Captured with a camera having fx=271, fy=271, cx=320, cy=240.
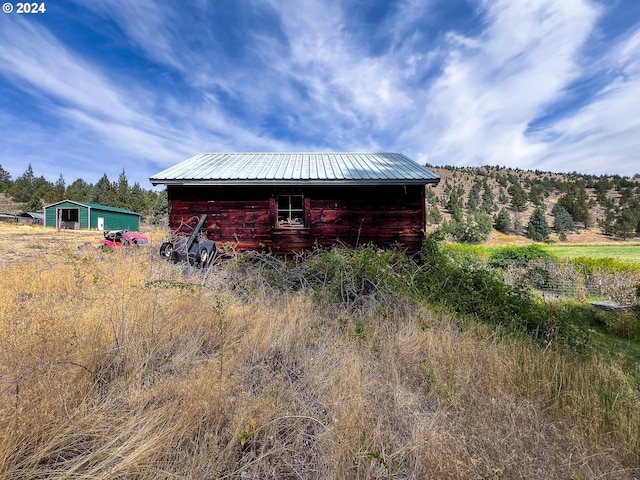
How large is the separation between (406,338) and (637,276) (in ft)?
37.7

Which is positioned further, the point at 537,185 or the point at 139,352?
the point at 537,185

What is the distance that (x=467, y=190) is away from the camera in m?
69.4

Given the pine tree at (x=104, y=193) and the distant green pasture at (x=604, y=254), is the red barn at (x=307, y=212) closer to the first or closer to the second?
the distant green pasture at (x=604, y=254)

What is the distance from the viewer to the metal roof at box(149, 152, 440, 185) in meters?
7.70

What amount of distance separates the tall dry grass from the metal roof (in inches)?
188

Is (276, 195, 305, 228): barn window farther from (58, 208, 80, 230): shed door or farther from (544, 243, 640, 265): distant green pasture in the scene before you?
(58, 208, 80, 230): shed door

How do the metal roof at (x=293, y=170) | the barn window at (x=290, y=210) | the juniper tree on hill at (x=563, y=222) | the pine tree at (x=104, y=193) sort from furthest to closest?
the pine tree at (x=104, y=193) < the juniper tree on hill at (x=563, y=222) < the barn window at (x=290, y=210) < the metal roof at (x=293, y=170)

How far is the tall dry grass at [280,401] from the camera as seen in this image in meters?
1.76

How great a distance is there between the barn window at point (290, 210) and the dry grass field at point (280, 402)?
195 inches

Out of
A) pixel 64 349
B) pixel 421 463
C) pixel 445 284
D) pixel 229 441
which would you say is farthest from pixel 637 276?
pixel 64 349

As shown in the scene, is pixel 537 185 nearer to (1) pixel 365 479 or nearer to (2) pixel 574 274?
(2) pixel 574 274

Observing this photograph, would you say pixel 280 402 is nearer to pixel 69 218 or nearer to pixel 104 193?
pixel 69 218

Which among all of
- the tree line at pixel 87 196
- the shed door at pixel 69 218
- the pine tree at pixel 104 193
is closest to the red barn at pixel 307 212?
the shed door at pixel 69 218

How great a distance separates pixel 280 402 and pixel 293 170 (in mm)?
7183
